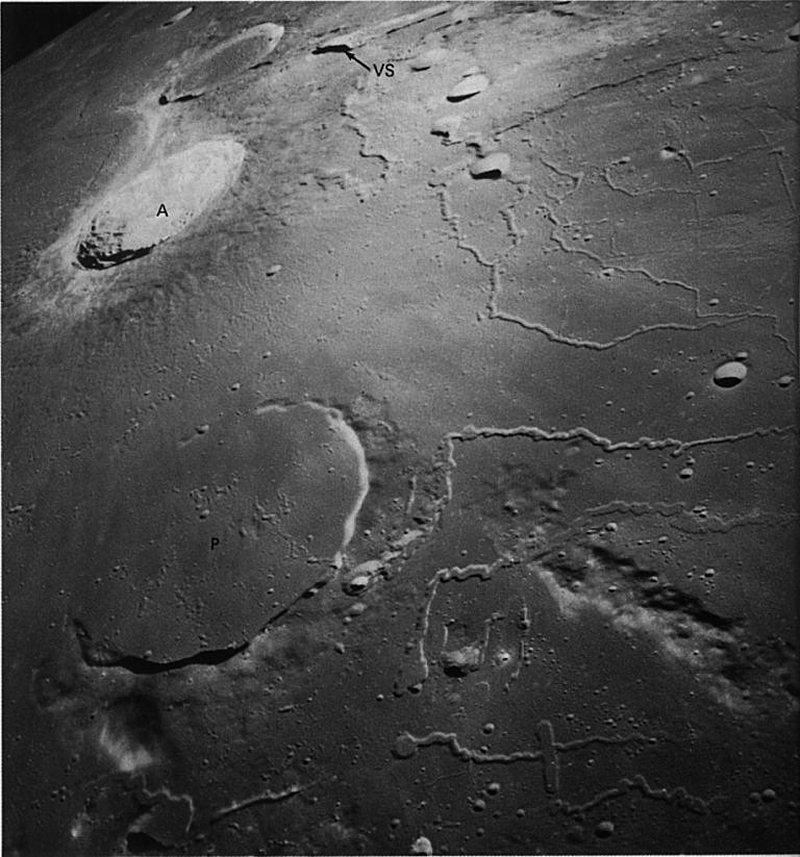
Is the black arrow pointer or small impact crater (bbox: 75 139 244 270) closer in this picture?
small impact crater (bbox: 75 139 244 270)

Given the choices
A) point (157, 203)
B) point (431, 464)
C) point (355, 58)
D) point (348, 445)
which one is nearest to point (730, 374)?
point (431, 464)

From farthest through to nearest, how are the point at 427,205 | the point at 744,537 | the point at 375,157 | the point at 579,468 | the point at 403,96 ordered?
the point at 403,96 → the point at 375,157 → the point at 427,205 → the point at 579,468 → the point at 744,537

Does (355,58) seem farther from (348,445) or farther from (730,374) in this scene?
(730,374)

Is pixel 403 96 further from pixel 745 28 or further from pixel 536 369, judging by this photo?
pixel 536 369

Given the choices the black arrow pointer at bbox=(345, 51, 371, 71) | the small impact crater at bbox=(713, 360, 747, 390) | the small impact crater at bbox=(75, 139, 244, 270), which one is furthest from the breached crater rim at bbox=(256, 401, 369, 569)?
the black arrow pointer at bbox=(345, 51, 371, 71)

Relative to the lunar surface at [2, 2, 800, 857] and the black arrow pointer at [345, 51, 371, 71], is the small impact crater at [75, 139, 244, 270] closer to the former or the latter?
the lunar surface at [2, 2, 800, 857]

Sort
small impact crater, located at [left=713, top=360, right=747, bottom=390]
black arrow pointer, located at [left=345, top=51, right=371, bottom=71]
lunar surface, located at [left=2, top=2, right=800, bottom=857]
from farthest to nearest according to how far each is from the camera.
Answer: black arrow pointer, located at [left=345, top=51, right=371, bottom=71]
small impact crater, located at [left=713, top=360, right=747, bottom=390]
lunar surface, located at [left=2, top=2, right=800, bottom=857]

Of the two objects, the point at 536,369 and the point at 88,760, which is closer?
the point at 88,760

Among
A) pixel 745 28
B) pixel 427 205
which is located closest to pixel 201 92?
pixel 427 205
